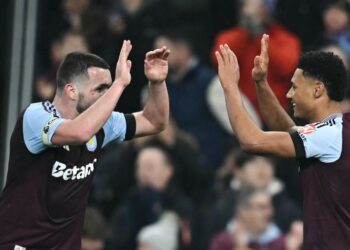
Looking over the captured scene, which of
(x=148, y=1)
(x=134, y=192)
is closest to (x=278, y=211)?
(x=134, y=192)

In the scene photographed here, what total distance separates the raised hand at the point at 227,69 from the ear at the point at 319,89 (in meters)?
0.49

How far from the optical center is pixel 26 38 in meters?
12.6

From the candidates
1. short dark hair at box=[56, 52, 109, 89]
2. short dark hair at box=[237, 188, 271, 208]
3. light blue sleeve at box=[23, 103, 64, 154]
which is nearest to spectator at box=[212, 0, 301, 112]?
short dark hair at box=[237, 188, 271, 208]

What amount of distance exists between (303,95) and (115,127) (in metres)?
1.37

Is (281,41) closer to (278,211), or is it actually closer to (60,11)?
(278,211)

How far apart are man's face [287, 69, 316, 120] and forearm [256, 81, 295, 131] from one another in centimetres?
54

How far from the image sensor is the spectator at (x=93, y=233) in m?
10.5

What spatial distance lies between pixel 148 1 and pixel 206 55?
94cm

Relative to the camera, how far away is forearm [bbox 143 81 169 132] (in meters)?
8.80

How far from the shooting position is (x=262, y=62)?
8.32 metres

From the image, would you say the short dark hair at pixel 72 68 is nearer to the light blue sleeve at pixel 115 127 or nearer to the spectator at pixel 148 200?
the light blue sleeve at pixel 115 127

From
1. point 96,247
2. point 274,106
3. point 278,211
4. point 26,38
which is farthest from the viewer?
point 26,38

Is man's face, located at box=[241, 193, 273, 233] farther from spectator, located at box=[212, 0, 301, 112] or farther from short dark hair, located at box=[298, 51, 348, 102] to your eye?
short dark hair, located at box=[298, 51, 348, 102]

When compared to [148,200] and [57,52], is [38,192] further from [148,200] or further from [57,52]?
[57,52]
